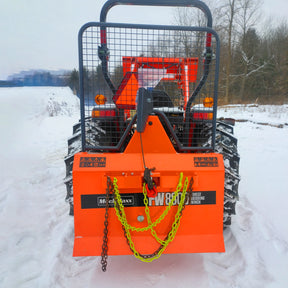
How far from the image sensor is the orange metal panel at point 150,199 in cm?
196

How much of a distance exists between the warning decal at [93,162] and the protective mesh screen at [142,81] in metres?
0.17

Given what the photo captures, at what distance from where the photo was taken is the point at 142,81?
2557mm

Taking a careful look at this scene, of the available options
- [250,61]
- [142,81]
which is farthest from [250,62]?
[142,81]

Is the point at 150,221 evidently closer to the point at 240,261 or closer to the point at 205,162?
the point at 205,162

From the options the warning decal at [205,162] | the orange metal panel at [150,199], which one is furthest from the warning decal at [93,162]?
the warning decal at [205,162]

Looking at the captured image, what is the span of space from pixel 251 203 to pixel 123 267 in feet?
6.15

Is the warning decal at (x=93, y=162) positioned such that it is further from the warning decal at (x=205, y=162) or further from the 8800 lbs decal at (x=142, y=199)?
the warning decal at (x=205, y=162)

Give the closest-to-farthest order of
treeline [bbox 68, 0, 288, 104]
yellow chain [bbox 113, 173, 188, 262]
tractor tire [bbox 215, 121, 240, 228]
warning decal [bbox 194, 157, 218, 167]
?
yellow chain [bbox 113, 173, 188, 262] → warning decal [bbox 194, 157, 218, 167] → tractor tire [bbox 215, 121, 240, 228] → treeline [bbox 68, 0, 288, 104]

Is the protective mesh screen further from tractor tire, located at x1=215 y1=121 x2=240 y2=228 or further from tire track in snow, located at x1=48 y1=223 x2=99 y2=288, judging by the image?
tire track in snow, located at x1=48 y1=223 x2=99 y2=288

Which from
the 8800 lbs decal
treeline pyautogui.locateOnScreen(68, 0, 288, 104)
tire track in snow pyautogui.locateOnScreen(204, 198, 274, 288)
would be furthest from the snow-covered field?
treeline pyautogui.locateOnScreen(68, 0, 288, 104)

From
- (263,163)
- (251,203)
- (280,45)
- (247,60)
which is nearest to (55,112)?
(263,163)

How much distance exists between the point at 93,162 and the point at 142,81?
1043 mm

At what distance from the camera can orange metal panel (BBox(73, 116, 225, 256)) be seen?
1.96 metres

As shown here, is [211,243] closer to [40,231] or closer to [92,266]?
[92,266]
